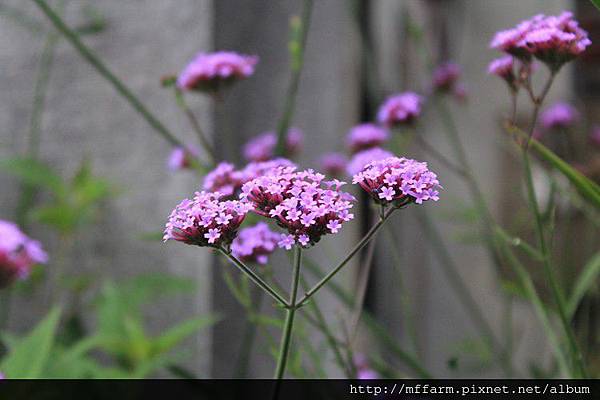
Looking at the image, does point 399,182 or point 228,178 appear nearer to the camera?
point 399,182

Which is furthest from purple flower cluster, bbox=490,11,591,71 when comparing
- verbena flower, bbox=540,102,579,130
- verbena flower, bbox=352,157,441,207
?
verbena flower, bbox=540,102,579,130

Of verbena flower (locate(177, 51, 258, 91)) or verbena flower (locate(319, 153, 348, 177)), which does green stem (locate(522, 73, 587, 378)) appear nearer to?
verbena flower (locate(177, 51, 258, 91))

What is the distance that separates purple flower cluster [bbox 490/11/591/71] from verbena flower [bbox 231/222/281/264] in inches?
11.4

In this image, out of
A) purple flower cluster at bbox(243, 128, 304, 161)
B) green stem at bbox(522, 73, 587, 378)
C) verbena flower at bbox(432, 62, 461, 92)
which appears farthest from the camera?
verbena flower at bbox(432, 62, 461, 92)

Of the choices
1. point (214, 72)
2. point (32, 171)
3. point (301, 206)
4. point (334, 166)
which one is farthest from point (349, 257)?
point (32, 171)

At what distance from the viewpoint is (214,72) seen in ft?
2.54

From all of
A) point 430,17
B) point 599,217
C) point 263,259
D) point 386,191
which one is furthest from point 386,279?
point 386,191

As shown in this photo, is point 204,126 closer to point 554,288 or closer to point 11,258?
point 11,258

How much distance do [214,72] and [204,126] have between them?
1.46ft

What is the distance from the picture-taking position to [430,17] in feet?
5.41

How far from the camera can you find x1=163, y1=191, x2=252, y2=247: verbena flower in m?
0.42
